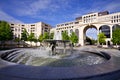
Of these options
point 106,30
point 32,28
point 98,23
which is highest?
point 32,28

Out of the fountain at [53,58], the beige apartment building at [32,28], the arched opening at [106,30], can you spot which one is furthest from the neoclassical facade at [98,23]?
the fountain at [53,58]

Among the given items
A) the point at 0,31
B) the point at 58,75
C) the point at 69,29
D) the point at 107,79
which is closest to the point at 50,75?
the point at 58,75

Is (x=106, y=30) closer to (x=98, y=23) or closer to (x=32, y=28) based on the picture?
(x=98, y=23)

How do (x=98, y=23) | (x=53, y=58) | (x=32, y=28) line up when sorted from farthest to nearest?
(x=32, y=28) < (x=98, y=23) < (x=53, y=58)

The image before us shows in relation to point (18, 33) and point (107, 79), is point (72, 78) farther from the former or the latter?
point (18, 33)

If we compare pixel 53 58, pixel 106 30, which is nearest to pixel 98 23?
pixel 106 30

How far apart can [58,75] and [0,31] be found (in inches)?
1441

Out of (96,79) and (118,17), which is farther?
(118,17)

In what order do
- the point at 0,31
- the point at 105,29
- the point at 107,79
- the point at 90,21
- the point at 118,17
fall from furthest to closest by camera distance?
the point at 90,21, the point at 105,29, the point at 118,17, the point at 0,31, the point at 107,79

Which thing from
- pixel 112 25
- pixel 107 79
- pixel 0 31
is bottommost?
pixel 107 79

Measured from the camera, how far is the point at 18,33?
87.6 metres

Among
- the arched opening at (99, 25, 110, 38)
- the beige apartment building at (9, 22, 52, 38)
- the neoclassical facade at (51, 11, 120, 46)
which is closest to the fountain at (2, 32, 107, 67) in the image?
the neoclassical facade at (51, 11, 120, 46)

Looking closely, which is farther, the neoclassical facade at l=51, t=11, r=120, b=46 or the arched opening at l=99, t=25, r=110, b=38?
the arched opening at l=99, t=25, r=110, b=38

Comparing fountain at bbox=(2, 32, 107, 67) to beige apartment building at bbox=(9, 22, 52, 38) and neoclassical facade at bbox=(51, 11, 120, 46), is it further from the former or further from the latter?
beige apartment building at bbox=(9, 22, 52, 38)
